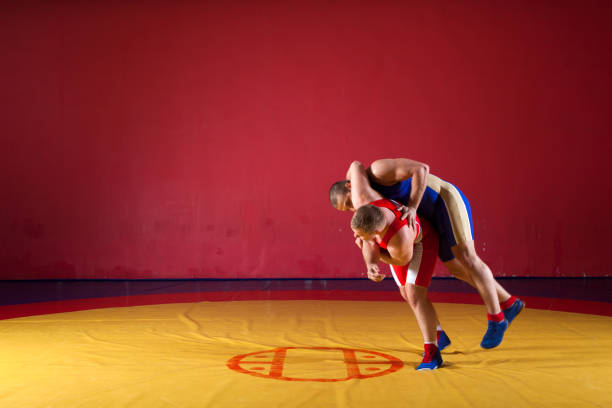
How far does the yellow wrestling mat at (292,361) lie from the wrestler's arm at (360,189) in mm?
771

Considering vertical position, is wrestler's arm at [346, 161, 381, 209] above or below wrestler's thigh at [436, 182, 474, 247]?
above

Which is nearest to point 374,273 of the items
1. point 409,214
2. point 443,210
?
point 409,214

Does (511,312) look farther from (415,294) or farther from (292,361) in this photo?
(292,361)

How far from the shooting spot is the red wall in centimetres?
791

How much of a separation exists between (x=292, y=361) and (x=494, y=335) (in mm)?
973

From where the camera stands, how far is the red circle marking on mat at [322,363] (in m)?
2.58

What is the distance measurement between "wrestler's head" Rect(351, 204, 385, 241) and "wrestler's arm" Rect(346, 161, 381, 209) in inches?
13.7

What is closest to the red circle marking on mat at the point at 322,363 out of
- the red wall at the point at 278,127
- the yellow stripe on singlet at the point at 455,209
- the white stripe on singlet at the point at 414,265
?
the white stripe on singlet at the point at 414,265

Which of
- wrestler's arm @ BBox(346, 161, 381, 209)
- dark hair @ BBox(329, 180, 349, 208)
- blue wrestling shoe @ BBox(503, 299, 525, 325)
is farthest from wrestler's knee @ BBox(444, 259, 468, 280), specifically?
dark hair @ BBox(329, 180, 349, 208)

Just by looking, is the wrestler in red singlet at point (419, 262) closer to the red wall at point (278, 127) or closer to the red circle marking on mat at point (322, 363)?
the red circle marking on mat at point (322, 363)

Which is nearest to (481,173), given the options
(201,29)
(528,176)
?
(528,176)

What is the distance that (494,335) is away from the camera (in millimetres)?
2910

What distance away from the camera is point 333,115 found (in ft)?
26.3

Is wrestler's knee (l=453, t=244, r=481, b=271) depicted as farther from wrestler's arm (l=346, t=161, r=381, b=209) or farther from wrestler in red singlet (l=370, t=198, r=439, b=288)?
wrestler's arm (l=346, t=161, r=381, b=209)
